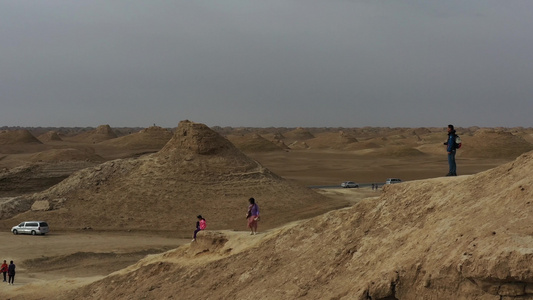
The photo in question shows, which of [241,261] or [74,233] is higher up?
[241,261]

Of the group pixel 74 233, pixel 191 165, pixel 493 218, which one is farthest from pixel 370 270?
pixel 191 165

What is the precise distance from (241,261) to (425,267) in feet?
19.1

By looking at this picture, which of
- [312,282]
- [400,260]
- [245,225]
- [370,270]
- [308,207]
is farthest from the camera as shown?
[308,207]

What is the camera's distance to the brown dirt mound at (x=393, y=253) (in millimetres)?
7152

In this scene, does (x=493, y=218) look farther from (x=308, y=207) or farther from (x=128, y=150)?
(x=128, y=150)

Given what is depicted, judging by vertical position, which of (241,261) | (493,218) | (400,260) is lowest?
(241,261)

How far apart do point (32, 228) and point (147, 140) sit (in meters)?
64.4

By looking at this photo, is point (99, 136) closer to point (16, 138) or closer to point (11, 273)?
point (16, 138)

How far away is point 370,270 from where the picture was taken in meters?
9.31

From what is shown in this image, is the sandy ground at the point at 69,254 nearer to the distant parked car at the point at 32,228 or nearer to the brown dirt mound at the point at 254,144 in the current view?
the distant parked car at the point at 32,228

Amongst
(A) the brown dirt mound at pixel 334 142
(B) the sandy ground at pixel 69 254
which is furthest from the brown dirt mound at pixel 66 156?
(A) the brown dirt mound at pixel 334 142

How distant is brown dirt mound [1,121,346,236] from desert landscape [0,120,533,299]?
0.09 metres

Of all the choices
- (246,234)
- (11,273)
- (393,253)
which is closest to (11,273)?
(11,273)

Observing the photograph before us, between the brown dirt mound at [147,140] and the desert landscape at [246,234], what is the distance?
4219 cm
